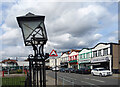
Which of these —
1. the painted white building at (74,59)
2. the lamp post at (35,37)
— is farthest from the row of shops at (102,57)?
the lamp post at (35,37)

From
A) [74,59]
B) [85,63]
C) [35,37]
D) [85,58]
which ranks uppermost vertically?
[35,37]

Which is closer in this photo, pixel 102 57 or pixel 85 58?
pixel 102 57

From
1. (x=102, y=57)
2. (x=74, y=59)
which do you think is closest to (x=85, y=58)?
(x=74, y=59)

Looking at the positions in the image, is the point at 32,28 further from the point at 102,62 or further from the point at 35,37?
the point at 102,62

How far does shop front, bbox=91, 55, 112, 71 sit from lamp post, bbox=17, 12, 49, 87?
32.6 meters

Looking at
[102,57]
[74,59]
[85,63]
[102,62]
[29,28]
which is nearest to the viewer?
[29,28]

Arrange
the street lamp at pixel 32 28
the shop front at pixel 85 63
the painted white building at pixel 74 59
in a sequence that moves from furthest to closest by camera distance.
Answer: the painted white building at pixel 74 59, the shop front at pixel 85 63, the street lamp at pixel 32 28

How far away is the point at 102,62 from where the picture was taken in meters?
38.1

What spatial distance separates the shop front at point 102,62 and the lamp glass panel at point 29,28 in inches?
1292

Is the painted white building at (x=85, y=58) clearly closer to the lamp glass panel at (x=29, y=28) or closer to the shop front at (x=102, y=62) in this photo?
the shop front at (x=102, y=62)

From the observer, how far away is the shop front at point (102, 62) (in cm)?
3491

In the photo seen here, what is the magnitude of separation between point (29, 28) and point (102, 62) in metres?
36.2

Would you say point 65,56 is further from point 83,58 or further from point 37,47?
point 37,47

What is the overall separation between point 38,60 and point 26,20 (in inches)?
38.3
